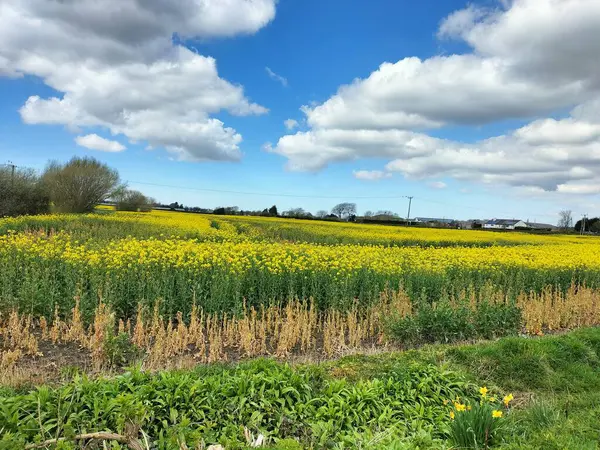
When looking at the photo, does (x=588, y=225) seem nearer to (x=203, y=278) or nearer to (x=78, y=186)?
(x=78, y=186)

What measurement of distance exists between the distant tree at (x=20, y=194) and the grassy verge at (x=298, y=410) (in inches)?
1548

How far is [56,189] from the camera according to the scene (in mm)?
39062

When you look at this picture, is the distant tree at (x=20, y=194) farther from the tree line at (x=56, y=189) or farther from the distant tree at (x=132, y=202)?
the distant tree at (x=132, y=202)

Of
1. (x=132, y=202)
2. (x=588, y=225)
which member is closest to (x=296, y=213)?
(x=132, y=202)

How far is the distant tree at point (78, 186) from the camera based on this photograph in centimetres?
3916

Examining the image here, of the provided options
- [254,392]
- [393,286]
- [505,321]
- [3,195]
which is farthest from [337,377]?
[3,195]

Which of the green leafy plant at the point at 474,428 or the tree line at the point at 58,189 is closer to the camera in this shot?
the green leafy plant at the point at 474,428

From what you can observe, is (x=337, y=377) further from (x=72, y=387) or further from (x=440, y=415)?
(x=72, y=387)

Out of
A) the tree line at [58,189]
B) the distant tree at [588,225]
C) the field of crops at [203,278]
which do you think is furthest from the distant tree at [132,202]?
the distant tree at [588,225]

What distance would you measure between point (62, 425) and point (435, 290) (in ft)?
30.0

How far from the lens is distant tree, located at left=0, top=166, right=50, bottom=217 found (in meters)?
36.2

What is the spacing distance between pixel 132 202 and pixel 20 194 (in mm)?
23794

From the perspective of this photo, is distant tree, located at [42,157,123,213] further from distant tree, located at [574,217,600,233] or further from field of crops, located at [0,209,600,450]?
distant tree, located at [574,217,600,233]

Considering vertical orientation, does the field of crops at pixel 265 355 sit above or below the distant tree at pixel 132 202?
below
